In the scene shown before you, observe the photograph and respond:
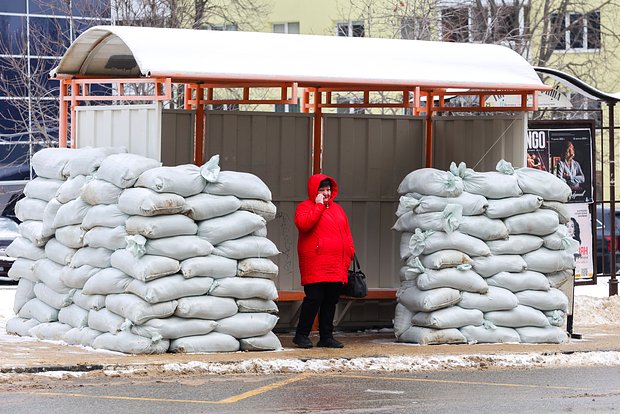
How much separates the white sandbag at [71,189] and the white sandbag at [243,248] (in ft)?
4.85

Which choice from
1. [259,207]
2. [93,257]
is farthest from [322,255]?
[93,257]

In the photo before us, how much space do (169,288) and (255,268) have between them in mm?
807

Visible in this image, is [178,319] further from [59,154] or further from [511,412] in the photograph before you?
[511,412]

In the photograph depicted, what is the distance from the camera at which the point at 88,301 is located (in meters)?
12.9

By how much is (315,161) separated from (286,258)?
103cm

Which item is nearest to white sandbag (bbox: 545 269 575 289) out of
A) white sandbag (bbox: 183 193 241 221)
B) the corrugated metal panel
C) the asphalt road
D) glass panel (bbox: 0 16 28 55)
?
the corrugated metal panel

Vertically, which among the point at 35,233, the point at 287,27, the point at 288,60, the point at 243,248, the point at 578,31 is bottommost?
the point at 243,248

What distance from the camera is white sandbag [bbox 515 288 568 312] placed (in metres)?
13.8

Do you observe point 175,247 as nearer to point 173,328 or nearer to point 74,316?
point 173,328

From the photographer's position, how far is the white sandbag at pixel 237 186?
41.5ft

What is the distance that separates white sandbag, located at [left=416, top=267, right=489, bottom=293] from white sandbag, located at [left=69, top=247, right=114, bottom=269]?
9.46 feet

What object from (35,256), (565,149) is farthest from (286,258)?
(565,149)

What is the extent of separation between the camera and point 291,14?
40125 millimetres

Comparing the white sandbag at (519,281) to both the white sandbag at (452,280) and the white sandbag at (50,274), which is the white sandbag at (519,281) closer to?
the white sandbag at (452,280)
